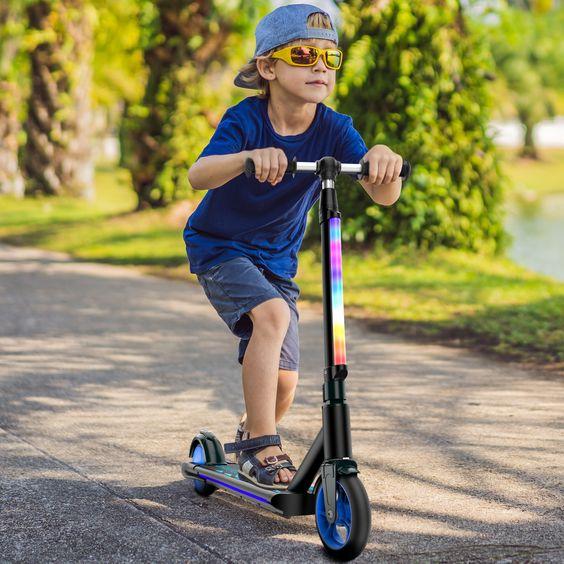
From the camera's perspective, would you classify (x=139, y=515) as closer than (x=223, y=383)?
Yes

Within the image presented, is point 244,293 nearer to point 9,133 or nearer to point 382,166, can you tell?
point 382,166

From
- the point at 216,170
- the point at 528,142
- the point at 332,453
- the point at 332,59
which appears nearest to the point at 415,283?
the point at 332,59

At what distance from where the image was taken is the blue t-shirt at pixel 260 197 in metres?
3.71

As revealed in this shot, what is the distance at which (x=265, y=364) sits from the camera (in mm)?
3625

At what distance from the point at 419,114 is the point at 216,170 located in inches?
279

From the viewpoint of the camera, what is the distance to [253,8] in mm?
14055

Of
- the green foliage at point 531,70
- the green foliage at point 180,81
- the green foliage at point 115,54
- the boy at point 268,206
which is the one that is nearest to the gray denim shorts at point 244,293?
the boy at point 268,206

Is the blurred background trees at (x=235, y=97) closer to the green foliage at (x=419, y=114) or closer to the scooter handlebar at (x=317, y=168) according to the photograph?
the green foliage at (x=419, y=114)

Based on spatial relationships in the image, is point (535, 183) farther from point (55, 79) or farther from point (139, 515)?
point (139, 515)

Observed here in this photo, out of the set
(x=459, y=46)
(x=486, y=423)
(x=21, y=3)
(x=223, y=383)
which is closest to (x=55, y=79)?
(x=21, y=3)

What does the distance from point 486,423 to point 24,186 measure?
16.7 metres

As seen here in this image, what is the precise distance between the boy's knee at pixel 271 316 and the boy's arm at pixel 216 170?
1.45ft

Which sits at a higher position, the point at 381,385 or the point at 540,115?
the point at 540,115

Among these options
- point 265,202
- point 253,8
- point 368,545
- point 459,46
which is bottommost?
point 368,545
